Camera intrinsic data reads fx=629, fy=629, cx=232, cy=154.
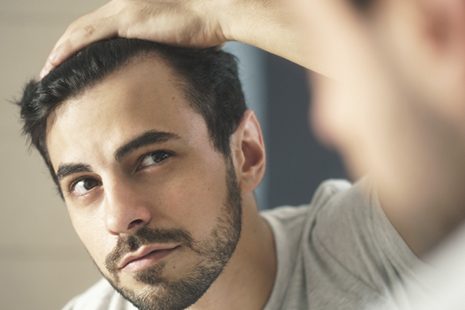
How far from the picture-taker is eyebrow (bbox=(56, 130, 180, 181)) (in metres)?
0.98

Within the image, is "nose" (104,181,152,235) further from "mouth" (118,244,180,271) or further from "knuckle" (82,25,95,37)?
"knuckle" (82,25,95,37)

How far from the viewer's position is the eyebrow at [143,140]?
98 centimetres

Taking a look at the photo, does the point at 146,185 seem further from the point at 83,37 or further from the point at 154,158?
the point at 83,37

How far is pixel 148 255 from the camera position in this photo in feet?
3.10

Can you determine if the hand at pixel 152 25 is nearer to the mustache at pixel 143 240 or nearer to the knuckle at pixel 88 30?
the knuckle at pixel 88 30

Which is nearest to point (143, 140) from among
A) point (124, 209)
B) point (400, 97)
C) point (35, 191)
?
point (124, 209)

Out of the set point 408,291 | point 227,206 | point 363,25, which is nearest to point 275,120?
point 227,206

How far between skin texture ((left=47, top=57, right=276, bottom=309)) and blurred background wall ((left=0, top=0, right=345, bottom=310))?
63cm

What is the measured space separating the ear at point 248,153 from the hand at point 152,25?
0.18 m

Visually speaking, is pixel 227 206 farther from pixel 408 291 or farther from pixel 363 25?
pixel 363 25

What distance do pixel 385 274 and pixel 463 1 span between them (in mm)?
605

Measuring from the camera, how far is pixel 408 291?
94cm

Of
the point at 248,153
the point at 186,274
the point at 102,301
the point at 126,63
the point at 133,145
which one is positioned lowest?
the point at 102,301

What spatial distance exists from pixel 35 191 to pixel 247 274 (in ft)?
3.06
